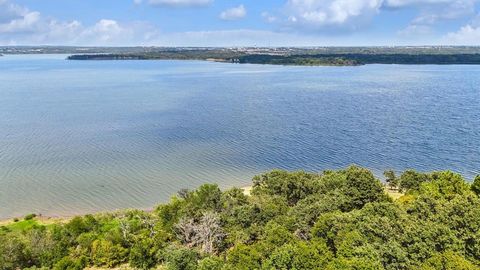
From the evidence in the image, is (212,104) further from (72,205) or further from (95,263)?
(95,263)

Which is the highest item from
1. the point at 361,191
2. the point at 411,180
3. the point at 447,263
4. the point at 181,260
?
the point at 447,263

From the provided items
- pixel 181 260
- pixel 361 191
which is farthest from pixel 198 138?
pixel 181 260

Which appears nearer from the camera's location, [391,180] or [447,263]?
[447,263]

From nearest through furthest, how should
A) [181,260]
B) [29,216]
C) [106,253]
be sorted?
[181,260], [106,253], [29,216]

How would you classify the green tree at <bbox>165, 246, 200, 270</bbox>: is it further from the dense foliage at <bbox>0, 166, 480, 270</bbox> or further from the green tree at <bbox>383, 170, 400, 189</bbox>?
the green tree at <bbox>383, 170, 400, 189</bbox>

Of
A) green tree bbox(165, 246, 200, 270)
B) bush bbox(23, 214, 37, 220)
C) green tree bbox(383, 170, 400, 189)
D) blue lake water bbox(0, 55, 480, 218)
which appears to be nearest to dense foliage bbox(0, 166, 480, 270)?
green tree bbox(165, 246, 200, 270)

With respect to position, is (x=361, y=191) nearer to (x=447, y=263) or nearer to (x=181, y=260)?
(x=447, y=263)

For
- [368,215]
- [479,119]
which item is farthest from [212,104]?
[368,215]
